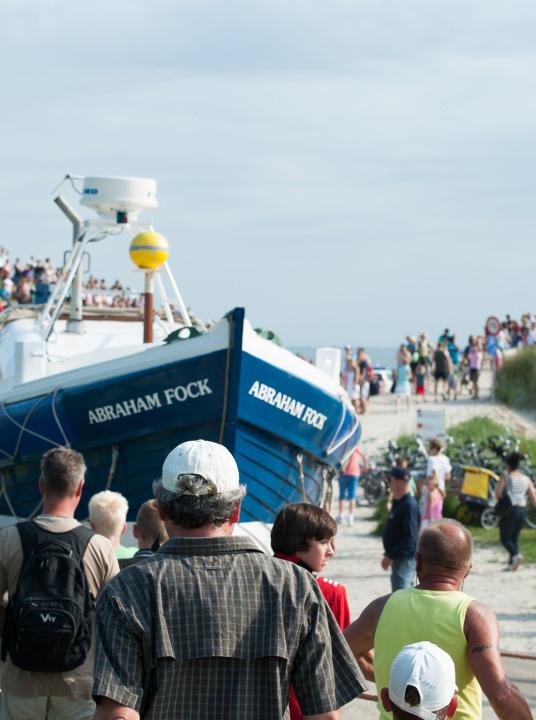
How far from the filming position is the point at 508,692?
348 centimetres

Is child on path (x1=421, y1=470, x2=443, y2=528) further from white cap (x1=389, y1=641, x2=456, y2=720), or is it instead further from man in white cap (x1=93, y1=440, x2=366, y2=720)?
man in white cap (x1=93, y1=440, x2=366, y2=720)

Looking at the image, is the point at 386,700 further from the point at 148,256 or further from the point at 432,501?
the point at 432,501

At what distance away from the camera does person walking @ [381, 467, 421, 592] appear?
899 centimetres

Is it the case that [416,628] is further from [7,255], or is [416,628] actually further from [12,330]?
[7,255]

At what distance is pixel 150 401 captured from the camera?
9281 millimetres

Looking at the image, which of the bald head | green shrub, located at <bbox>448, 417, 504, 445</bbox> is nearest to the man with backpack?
the bald head

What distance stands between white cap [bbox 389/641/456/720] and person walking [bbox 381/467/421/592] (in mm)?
6123

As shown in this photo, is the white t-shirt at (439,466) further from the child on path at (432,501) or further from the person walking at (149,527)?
the person walking at (149,527)

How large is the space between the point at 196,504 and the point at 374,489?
50.3 feet

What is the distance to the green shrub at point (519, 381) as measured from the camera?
88.3 feet

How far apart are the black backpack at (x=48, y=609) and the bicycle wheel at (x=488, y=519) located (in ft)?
37.5

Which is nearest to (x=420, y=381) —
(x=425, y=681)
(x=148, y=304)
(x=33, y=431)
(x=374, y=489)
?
(x=374, y=489)

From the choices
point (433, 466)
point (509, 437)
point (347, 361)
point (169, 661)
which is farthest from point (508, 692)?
point (347, 361)

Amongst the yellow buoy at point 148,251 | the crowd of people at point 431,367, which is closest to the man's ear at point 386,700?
the yellow buoy at point 148,251
